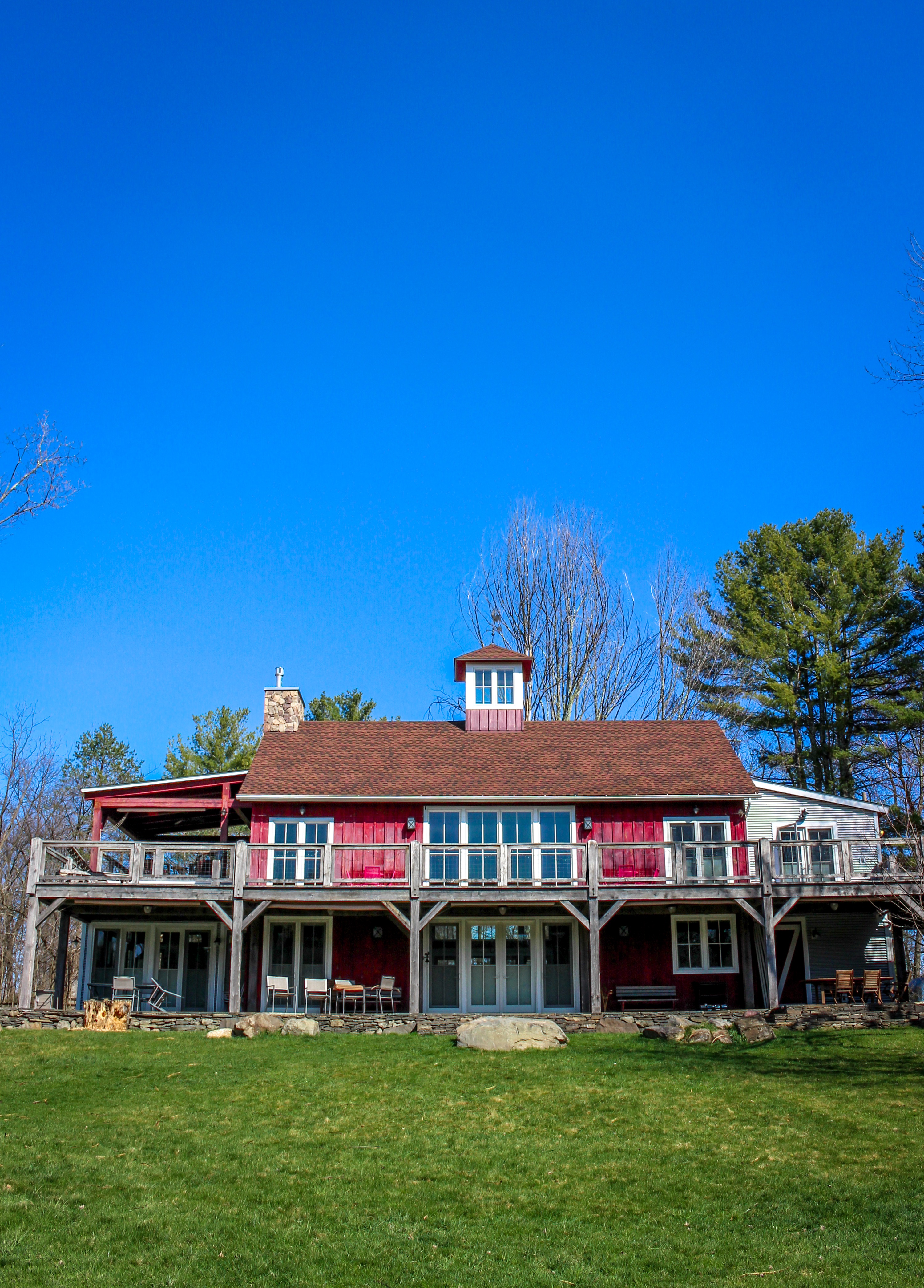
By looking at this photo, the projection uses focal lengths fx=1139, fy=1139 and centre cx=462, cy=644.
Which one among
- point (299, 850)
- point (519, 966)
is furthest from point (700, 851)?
point (299, 850)

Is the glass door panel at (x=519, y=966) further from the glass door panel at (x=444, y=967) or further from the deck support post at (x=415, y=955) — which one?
the deck support post at (x=415, y=955)

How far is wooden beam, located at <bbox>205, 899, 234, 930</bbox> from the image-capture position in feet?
70.3

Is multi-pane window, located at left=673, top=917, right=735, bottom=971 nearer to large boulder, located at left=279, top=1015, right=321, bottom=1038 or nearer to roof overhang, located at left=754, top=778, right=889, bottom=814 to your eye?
roof overhang, located at left=754, top=778, right=889, bottom=814

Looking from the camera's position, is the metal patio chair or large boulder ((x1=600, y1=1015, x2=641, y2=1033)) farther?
the metal patio chair

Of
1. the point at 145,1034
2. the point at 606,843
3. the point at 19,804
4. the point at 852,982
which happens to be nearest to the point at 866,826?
the point at 852,982

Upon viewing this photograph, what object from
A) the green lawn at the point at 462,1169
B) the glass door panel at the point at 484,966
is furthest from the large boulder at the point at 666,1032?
the glass door panel at the point at 484,966

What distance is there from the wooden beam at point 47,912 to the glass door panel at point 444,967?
7.46 meters

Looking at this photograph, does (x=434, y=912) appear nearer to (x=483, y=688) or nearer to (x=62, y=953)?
(x=483, y=688)

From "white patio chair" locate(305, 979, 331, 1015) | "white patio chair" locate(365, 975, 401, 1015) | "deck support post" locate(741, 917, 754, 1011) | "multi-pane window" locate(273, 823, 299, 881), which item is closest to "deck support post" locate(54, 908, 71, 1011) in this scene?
"multi-pane window" locate(273, 823, 299, 881)

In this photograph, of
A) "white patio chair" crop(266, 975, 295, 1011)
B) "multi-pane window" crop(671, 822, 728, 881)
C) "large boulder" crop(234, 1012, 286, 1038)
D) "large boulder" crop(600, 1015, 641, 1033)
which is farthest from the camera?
"white patio chair" crop(266, 975, 295, 1011)

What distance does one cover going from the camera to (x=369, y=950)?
24188 mm

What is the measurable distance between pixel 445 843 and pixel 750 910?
20.8 feet

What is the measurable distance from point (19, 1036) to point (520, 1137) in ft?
33.6

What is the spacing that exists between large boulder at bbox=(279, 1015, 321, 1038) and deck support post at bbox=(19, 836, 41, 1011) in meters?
5.18
